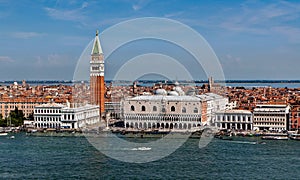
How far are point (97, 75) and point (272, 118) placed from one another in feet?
14.9

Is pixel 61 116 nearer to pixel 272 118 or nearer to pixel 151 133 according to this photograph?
pixel 151 133

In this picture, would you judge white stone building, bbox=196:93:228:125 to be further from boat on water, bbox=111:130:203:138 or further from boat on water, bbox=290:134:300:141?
boat on water, bbox=290:134:300:141

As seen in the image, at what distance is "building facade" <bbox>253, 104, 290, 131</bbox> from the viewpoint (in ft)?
37.1

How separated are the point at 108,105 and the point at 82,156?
666 cm

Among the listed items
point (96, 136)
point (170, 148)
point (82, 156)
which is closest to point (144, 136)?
point (96, 136)

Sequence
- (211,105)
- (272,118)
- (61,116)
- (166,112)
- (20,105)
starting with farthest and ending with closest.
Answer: (20,105), (211,105), (61,116), (166,112), (272,118)

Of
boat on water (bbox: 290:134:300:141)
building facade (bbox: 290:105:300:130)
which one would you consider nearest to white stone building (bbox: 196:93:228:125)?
building facade (bbox: 290:105:300:130)

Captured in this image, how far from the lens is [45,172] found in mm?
6520

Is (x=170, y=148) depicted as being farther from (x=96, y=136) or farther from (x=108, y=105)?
(x=108, y=105)

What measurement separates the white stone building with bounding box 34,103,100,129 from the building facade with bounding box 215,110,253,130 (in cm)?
317

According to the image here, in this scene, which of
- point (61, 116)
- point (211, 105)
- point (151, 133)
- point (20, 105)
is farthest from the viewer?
point (20, 105)

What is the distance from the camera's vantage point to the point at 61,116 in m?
12.1

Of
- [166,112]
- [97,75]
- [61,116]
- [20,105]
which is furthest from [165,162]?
[20,105]

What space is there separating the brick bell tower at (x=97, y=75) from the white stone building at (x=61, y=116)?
72 cm
